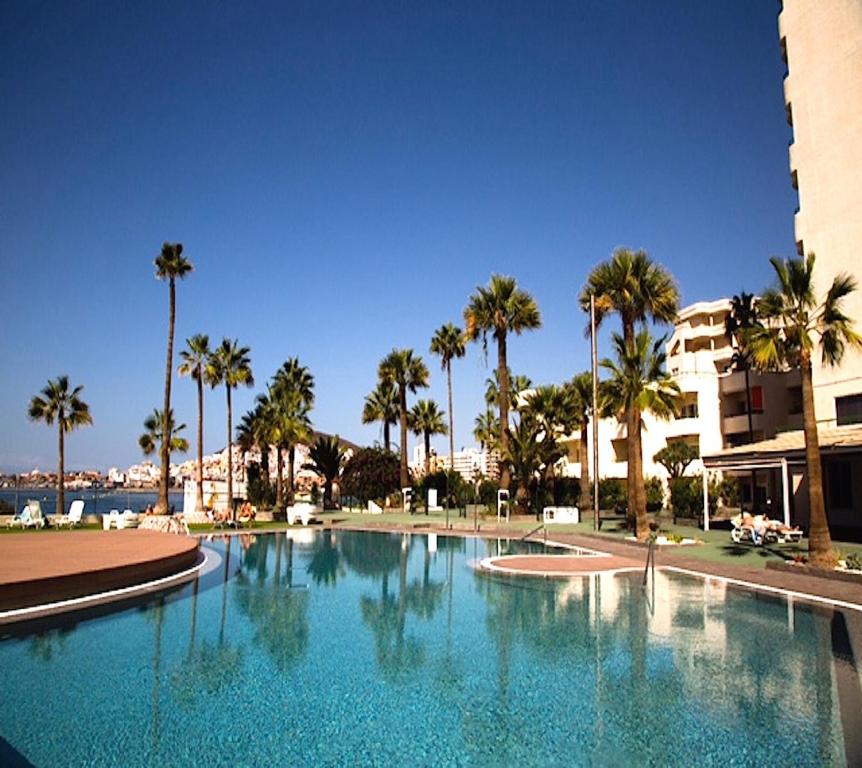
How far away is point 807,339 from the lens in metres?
16.3

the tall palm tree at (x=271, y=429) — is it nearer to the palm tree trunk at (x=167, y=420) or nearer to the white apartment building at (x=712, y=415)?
the palm tree trunk at (x=167, y=420)

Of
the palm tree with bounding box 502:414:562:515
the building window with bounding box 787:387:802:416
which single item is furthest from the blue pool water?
the building window with bounding box 787:387:802:416

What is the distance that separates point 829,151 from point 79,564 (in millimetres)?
30323

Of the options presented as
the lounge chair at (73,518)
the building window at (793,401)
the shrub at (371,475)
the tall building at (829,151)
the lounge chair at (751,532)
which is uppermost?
the tall building at (829,151)

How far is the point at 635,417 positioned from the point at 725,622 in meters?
12.6

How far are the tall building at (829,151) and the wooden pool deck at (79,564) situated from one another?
2363 centimetres

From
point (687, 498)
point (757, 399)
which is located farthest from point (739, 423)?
point (687, 498)

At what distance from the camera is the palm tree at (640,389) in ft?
76.3

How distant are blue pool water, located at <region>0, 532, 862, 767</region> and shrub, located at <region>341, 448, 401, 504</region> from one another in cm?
3294

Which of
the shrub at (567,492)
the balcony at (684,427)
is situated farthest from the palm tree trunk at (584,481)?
the balcony at (684,427)

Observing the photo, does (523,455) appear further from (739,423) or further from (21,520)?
(21,520)

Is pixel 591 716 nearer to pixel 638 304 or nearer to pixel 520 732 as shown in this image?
pixel 520 732

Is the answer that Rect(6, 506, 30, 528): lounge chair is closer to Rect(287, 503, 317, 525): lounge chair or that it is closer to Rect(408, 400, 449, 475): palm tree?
Rect(287, 503, 317, 525): lounge chair

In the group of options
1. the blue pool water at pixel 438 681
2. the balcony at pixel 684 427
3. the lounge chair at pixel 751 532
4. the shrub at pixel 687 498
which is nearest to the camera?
the blue pool water at pixel 438 681
